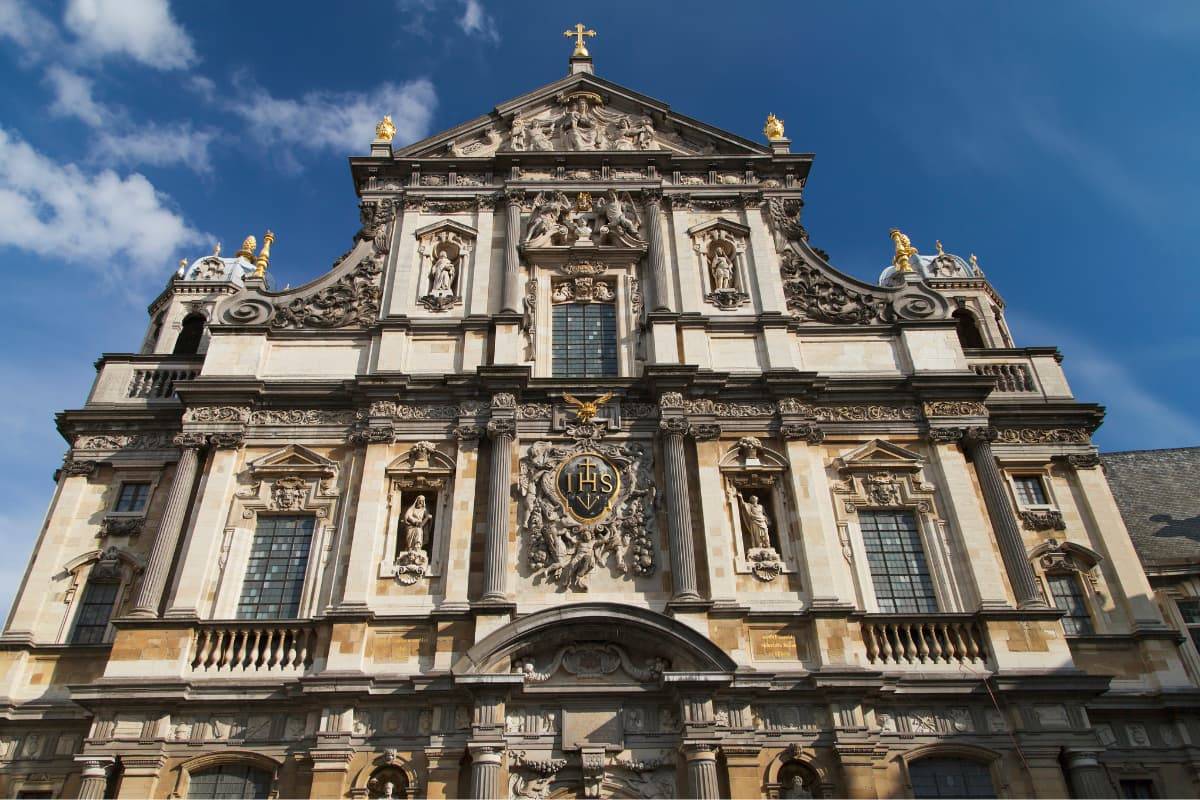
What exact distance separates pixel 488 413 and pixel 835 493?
284 inches

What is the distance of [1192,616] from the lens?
19875 mm

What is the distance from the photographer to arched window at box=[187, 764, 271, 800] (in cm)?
1502

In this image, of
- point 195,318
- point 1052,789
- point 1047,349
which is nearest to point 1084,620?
point 1052,789

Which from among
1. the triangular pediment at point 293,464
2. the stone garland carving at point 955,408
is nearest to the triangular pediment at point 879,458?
the stone garland carving at point 955,408

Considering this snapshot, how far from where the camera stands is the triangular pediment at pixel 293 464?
724 inches

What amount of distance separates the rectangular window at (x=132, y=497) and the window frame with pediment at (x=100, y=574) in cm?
95

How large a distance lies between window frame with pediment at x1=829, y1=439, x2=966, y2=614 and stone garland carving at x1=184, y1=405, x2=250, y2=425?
478 inches

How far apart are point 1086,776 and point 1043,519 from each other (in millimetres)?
6027

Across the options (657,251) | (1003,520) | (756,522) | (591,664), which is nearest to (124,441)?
(591,664)

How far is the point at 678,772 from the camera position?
1499 cm

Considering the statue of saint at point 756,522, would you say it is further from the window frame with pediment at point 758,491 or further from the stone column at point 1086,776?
the stone column at point 1086,776

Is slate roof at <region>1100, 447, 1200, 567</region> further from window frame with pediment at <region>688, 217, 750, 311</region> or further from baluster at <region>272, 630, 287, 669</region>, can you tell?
baluster at <region>272, 630, 287, 669</region>

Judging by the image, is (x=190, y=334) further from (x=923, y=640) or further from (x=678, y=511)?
(x=923, y=640)

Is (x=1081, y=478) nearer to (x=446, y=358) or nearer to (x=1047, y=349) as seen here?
(x=1047, y=349)
